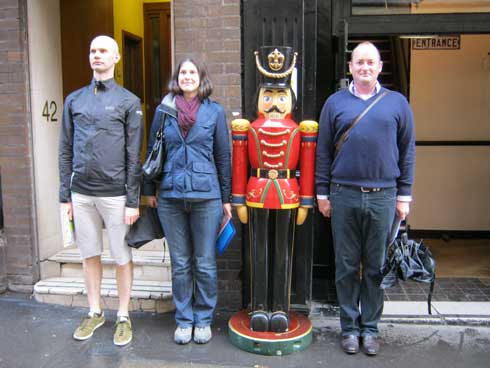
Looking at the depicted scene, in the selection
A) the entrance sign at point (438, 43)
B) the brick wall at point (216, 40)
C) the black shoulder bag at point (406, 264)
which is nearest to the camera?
the black shoulder bag at point (406, 264)

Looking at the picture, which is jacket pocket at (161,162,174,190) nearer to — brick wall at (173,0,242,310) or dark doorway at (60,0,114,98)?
brick wall at (173,0,242,310)

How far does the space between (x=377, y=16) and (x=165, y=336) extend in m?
2.97

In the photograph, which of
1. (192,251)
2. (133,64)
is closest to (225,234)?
(192,251)

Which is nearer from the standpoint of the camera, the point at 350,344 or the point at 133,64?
the point at 350,344

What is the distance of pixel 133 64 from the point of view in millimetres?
7863

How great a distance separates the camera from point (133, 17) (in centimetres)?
764

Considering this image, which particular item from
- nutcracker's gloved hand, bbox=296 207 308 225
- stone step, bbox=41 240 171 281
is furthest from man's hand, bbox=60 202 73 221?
nutcracker's gloved hand, bbox=296 207 308 225

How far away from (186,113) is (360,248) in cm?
150

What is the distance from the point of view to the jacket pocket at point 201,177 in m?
3.69

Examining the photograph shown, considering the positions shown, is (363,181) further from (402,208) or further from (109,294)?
(109,294)

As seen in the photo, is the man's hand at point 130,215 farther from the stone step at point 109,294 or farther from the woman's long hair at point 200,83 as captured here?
the stone step at point 109,294

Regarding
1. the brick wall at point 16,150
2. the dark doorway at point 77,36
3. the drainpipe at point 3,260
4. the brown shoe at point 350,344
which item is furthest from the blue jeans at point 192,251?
the dark doorway at point 77,36

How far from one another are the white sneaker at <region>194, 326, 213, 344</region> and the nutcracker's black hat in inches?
70.0

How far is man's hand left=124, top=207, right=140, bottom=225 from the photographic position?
3803 millimetres
